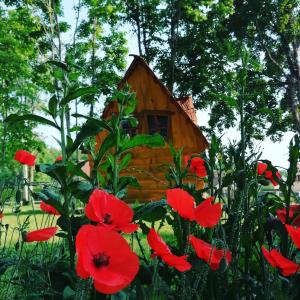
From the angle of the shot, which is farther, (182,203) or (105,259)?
(182,203)

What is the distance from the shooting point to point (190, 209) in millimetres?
1078

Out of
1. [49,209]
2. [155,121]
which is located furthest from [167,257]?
[155,121]

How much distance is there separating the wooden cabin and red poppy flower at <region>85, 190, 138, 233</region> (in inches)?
632

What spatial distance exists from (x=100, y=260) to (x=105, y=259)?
10mm

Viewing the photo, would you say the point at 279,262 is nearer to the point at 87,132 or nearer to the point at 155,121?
the point at 87,132

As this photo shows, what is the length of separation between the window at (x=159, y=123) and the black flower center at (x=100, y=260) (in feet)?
57.1

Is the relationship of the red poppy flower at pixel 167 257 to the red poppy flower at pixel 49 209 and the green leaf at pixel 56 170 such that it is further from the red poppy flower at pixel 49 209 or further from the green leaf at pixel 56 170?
the red poppy flower at pixel 49 209

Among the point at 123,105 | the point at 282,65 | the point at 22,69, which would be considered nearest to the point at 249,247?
the point at 123,105

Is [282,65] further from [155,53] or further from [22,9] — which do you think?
[22,9]

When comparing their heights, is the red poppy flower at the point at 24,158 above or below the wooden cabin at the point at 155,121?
below

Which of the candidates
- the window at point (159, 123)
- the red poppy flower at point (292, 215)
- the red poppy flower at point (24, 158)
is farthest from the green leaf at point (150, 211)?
the window at point (159, 123)

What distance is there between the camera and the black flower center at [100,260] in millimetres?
783

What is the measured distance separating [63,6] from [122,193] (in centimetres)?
2252

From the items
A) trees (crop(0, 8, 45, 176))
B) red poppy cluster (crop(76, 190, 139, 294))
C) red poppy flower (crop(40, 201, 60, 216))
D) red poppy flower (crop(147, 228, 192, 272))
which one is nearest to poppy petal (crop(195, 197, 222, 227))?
red poppy flower (crop(147, 228, 192, 272))
